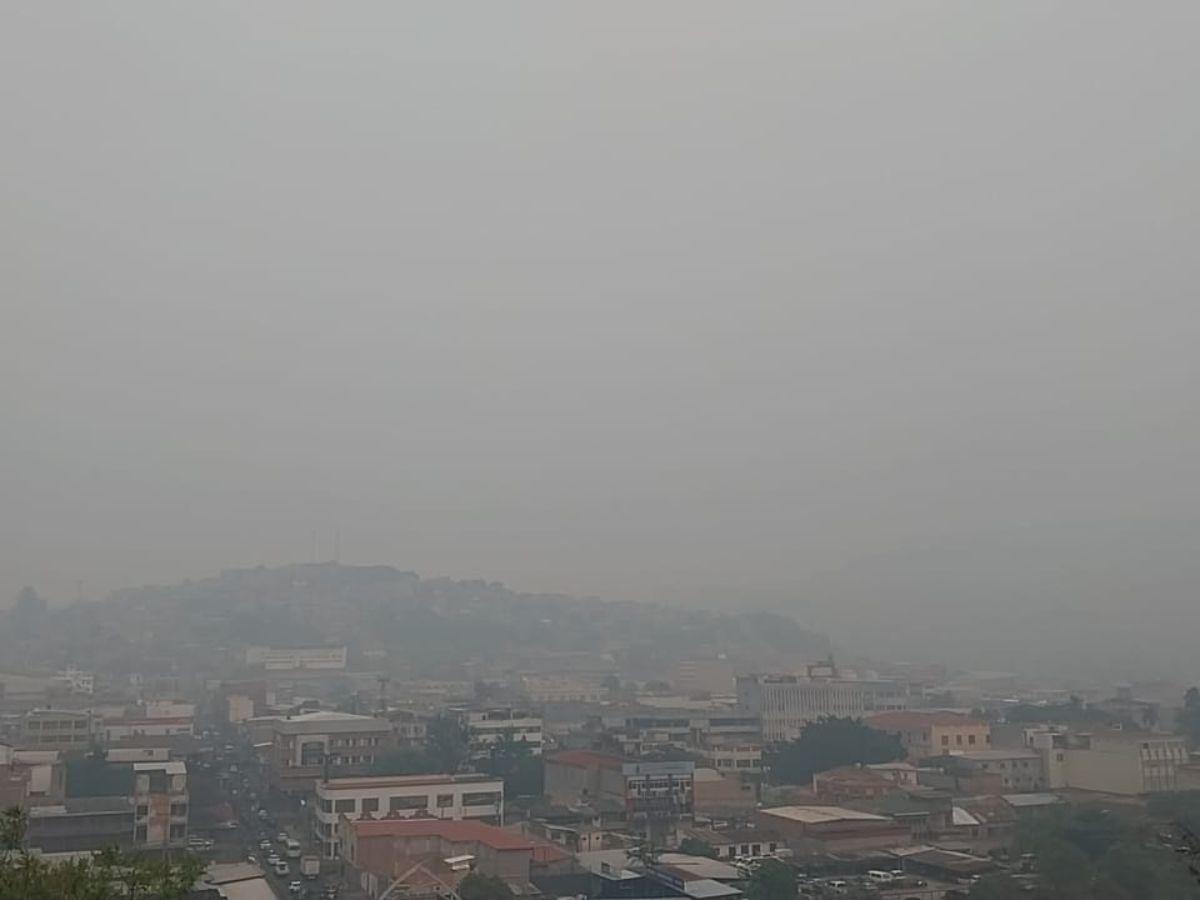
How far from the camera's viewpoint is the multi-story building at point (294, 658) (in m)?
34.0

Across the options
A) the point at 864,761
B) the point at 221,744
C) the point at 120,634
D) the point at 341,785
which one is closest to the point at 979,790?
the point at 864,761

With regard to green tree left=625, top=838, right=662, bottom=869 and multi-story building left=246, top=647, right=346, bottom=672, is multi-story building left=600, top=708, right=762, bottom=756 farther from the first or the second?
multi-story building left=246, top=647, right=346, bottom=672

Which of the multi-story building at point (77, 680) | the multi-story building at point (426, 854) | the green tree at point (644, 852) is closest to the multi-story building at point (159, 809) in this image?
the multi-story building at point (426, 854)

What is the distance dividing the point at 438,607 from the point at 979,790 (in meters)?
30.7

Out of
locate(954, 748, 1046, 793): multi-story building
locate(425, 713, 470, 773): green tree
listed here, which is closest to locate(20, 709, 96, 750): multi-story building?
locate(425, 713, 470, 773): green tree

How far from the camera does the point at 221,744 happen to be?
18.6 meters

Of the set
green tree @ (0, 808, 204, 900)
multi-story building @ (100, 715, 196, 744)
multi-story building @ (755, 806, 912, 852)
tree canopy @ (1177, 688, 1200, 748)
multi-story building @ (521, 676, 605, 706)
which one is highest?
green tree @ (0, 808, 204, 900)

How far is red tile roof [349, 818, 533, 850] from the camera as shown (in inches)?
334

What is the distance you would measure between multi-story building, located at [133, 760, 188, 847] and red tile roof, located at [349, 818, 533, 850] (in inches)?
75.4

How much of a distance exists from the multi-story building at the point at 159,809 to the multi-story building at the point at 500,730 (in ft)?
14.1

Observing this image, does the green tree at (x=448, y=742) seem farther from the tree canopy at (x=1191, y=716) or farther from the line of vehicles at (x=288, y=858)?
the tree canopy at (x=1191, y=716)

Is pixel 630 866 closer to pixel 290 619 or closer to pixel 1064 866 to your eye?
pixel 1064 866

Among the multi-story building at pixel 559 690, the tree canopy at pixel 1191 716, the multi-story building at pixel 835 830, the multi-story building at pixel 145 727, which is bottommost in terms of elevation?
the multi-story building at pixel 559 690

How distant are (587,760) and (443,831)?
4083mm
